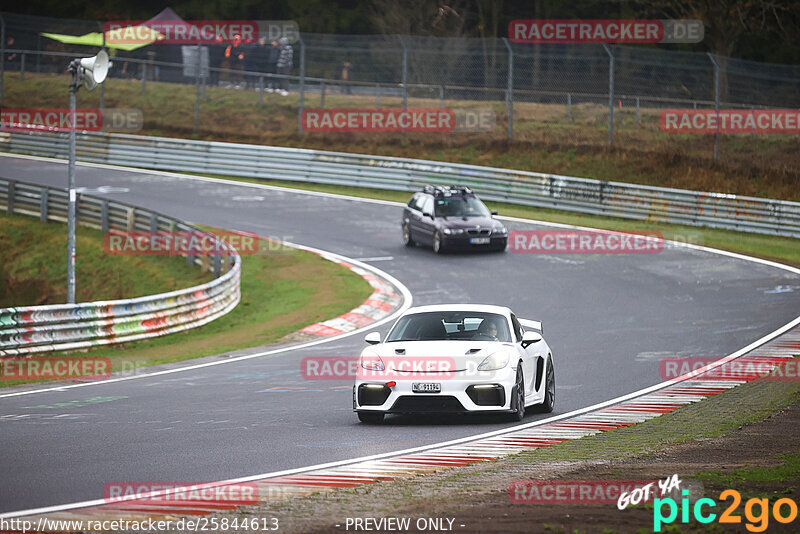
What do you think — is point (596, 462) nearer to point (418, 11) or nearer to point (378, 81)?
point (378, 81)

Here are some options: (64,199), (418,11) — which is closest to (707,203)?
(64,199)

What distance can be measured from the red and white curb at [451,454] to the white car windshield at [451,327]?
1122 millimetres

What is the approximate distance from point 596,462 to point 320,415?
4.17m

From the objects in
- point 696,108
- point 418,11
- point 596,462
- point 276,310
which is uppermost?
point 418,11

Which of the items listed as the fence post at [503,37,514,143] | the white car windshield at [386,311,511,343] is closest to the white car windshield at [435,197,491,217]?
the fence post at [503,37,514,143]

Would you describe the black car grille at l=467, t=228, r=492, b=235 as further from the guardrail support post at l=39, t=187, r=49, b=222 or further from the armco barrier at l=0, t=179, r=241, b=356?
the guardrail support post at l=39, t=187, r=49, b=222

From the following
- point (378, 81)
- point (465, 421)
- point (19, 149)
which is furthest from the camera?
point (19, 149)

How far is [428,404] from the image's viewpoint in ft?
37.7

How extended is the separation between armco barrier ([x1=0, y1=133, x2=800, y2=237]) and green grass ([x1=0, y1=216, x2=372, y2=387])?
839 cm

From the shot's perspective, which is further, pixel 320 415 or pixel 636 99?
pixel 636 99

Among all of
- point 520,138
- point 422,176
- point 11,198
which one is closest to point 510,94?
point 520,138

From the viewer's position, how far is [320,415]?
12.5 metres

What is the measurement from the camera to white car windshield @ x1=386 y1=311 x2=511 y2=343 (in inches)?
486

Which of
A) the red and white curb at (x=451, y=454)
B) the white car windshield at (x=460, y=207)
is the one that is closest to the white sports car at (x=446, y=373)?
the red and white curb at (x=451, y=454)
